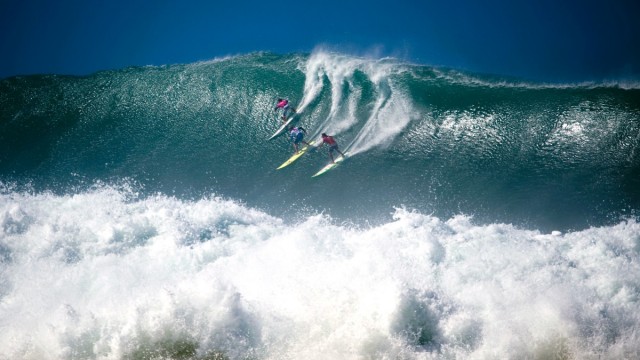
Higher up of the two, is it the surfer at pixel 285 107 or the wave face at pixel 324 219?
the surfer at pixel 285 107

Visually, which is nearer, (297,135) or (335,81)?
→ (297,135)

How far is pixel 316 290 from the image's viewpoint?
255 inches

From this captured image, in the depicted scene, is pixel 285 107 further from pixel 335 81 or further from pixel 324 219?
pixel 324 219

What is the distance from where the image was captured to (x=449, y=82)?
1247cm

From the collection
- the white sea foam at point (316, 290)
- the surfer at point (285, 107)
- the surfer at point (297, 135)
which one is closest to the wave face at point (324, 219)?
the white sea foam at point (316, 290)

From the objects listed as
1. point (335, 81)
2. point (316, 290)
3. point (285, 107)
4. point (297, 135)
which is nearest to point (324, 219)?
point (316, 290)

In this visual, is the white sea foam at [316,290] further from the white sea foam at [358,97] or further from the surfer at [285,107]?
the surfer at [285,107]

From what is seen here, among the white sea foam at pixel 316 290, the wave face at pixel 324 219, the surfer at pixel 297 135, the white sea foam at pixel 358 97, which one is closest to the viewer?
the white sea foam at pixel 316 290

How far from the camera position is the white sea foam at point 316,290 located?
546 cm

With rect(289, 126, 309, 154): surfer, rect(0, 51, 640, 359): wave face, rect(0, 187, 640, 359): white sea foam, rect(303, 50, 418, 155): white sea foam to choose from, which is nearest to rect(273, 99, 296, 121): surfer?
rect(0, 51, 640, 359): wave face

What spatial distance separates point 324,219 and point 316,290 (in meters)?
2.45

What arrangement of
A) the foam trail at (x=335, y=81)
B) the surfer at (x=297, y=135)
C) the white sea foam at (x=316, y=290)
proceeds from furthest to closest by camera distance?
the foam trail at (x=335, y=81)
the surfer at (x=297, y=135)
the white sea foam at (x=316, y=290)

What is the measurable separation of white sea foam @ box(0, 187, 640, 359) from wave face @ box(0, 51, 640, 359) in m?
0.03

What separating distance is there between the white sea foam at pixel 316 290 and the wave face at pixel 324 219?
0.10 ft
